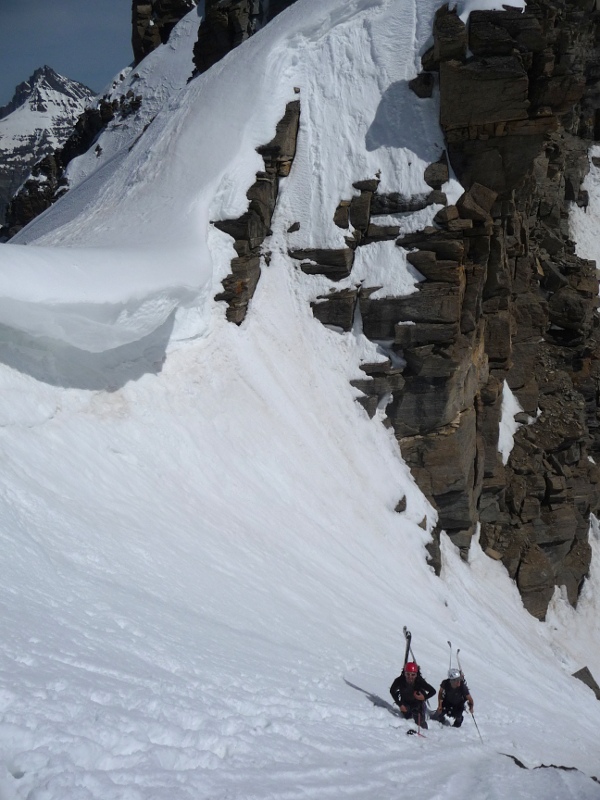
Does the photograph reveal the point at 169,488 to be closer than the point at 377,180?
Yes

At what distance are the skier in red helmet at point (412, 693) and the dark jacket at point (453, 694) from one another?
0.51 m

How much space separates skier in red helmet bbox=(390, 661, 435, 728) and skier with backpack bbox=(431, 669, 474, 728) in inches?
20.2

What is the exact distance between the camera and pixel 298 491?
13406 mm

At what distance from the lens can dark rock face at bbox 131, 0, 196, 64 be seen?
150 feet

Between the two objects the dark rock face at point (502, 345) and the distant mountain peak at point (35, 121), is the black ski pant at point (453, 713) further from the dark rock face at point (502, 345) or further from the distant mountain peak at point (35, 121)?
the distant mountain peak at point (35, 121)

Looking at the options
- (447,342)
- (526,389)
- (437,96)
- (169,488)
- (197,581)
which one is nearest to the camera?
(197,581)

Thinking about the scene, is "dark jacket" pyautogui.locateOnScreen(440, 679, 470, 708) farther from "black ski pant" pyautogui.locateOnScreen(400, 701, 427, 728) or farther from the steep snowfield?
"black ski pant" pyautogui.locateOnScreen(400, 701, 427, 728)

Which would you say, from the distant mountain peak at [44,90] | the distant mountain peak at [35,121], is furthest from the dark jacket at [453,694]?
the distant mountain peak at [44,90]

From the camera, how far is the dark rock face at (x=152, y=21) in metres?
45.8

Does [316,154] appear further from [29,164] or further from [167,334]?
[29,164]

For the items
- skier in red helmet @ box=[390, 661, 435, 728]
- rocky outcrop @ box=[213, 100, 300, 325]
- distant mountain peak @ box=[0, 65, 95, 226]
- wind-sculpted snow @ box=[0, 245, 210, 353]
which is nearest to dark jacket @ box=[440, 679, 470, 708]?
skier in red helmet @ box=[390, 661, 435, 728]

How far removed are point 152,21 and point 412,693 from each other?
48691mm

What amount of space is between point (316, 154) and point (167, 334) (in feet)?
24.2

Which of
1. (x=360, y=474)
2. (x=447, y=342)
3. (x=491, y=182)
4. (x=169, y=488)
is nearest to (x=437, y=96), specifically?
(x=491, y=182)
